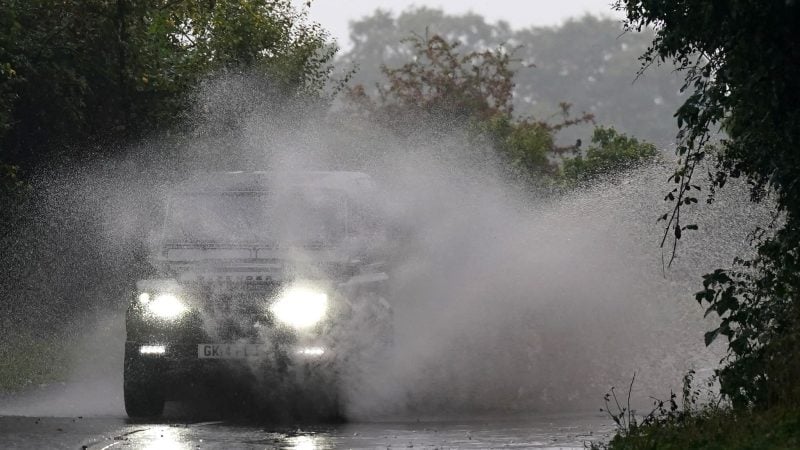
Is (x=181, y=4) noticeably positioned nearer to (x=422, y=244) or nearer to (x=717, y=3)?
(x=422, y=244)

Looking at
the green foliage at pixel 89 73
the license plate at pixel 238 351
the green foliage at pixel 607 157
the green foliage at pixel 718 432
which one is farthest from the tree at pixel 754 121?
the green foliage at pixel 607 157

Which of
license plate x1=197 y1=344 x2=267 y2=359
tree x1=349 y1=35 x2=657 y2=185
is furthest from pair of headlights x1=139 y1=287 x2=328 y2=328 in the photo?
tree x1=349 y1=35 x2=657 y2=185

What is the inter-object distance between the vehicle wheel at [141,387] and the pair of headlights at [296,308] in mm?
456

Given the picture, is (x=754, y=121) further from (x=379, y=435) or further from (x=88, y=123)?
(x=88, y=123)

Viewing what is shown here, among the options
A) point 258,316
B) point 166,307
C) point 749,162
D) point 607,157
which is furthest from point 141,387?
point 607,157

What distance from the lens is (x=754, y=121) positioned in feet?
33.7

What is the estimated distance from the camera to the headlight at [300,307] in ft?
44.3

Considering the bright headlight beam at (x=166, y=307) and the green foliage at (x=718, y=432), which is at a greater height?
the bright headlight beam at (x=166, y=307)

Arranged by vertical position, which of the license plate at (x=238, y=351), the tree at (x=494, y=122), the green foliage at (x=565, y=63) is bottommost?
the license plate at (x=238, y=351)

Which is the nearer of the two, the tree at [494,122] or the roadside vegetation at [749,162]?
the roadside vegetation at [749,162]

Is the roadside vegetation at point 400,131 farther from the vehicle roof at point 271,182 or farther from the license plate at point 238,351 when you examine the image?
the license plate at point 238,351

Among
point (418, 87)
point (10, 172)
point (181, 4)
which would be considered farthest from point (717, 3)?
point (418, 87)

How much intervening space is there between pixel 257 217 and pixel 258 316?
5.03ft

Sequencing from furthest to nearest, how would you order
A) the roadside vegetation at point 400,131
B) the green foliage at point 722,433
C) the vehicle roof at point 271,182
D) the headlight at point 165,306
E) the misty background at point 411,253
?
1. the misty background at point 411,253
2. the vehicle roof at point 271,182
3. the headlight at point 165,306
4. the roadside vegetation at point 400,131
5. the green foliage at point 722,433
